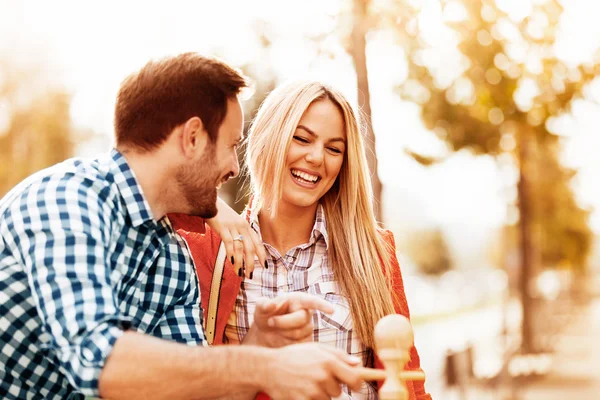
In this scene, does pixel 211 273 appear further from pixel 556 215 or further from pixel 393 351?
pixel 556 215

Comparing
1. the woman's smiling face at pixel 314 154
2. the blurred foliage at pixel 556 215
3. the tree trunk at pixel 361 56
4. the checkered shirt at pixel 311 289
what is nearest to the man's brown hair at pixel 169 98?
the woman's smiling face at pixel 314 154

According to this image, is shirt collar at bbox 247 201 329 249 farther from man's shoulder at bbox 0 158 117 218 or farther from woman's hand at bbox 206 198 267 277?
man's shoulder at bbox 0 158 117 218

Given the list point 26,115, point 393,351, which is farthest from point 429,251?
point 393,351

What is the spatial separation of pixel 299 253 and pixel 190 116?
1.30 metres

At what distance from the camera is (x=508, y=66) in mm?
7871

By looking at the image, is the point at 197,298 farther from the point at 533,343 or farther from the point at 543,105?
the point at 533,343

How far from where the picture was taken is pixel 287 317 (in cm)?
235

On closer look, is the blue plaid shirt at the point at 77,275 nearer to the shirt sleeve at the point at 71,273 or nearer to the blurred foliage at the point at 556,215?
the shirt sleeve at the point at 71,273

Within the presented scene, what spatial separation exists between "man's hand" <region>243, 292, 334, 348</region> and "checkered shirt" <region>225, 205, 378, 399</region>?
2.12 feet

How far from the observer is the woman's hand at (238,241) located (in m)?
2.97

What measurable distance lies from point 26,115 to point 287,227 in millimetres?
15157

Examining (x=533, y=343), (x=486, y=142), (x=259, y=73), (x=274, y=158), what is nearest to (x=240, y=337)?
(x=274, y=158)

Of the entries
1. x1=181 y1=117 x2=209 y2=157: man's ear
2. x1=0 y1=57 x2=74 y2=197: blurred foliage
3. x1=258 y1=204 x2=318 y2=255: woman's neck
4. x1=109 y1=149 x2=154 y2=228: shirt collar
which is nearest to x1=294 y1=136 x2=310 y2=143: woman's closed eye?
x1=258 y1=204 x2=318 y2=255: woman's neck

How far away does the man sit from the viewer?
187cm
